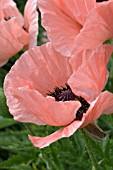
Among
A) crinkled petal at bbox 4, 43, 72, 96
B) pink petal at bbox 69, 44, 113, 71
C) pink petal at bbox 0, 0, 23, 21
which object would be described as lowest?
pink petal at bbox 0, 0, 23, 21

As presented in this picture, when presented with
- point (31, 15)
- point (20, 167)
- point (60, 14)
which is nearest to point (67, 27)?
point (60, 14)

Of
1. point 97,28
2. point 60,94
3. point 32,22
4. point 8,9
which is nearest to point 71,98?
point 60,94

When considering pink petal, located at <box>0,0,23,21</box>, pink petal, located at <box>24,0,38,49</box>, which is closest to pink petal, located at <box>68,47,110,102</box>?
pink petal, located at <box>24,0,38,49</box>

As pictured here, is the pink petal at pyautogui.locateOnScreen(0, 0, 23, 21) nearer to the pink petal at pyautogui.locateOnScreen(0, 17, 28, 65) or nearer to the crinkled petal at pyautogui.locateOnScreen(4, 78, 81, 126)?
the pink petal at pyautogui.locateOnScreen(0, 17, 28, 65)

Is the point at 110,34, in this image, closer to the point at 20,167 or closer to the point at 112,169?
the point at 112,169

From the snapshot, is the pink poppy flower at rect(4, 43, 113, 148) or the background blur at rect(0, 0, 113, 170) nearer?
the pink poppy flower at rect(4, 43, 113, 148)

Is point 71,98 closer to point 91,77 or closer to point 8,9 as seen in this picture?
point 91,77

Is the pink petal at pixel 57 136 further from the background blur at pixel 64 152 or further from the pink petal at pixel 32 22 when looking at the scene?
the pink petal at pixel 32 22
